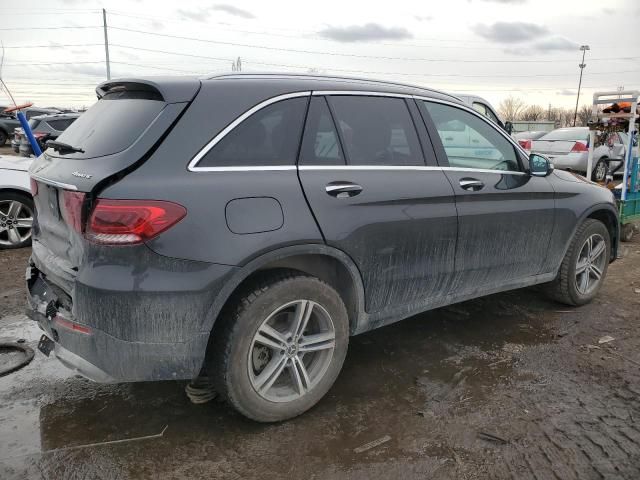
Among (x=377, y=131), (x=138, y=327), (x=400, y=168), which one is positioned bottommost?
(x=138, y=327)

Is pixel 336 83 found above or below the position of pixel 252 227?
above

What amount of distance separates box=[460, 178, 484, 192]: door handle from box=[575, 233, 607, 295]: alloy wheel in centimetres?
156

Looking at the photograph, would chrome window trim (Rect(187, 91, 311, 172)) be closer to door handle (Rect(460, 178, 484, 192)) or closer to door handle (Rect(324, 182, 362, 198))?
door handle (Rect(324, 182, 362, 198))

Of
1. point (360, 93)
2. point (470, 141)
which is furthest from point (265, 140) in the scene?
point (470, 141)

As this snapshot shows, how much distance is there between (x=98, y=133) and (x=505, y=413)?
2.71 m

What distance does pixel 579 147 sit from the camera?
1312 centimetres

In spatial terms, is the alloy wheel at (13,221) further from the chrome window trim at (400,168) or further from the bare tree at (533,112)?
the bare tree at (533,112)

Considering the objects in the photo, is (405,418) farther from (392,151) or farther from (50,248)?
(50,248)

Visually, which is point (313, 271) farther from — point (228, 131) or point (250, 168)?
point (228, 131)

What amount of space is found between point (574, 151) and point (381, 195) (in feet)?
38.4

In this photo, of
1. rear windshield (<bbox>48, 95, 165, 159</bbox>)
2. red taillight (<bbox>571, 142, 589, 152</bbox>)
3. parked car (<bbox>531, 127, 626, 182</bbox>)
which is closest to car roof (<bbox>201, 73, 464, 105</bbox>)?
rear windshield (<bbox>48, 95, 165, 159</bbox>)

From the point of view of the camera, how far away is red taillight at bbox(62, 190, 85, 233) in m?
2.54

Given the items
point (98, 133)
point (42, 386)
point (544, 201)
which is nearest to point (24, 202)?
point (42, 386)

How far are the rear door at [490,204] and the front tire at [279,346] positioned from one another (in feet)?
3.71
